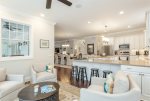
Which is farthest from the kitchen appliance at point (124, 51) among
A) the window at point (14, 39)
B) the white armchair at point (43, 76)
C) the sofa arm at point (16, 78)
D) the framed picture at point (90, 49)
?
the sofa arm at point (16, 78)

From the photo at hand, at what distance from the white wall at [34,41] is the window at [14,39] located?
0.22 metres

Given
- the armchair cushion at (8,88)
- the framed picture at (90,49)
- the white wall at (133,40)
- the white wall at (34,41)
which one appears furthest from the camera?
the framed picture at (90,49)

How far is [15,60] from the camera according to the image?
13.2 feet

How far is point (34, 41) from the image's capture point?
468 cm

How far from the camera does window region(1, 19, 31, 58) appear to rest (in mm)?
3885

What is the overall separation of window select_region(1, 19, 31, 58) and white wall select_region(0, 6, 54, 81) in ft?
0.71

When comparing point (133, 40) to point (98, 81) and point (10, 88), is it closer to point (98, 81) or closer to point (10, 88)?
point (98, 81)

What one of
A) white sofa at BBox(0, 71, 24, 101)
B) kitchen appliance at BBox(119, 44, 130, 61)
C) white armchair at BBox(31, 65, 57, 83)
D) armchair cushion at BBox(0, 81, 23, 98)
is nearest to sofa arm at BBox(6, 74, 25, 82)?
white sofa at BBox(0, 71, 24, 101)

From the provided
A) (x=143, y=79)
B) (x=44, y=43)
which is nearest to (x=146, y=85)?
(x=143, y=79)

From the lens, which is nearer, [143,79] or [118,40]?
[143,79]

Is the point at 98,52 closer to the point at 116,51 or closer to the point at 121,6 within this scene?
the point at 116,51

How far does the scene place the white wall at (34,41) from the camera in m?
3.85

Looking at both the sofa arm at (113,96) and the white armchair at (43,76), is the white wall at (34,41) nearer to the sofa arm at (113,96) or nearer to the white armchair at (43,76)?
the white armchair at (43,76)

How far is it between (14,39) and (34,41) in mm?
737
